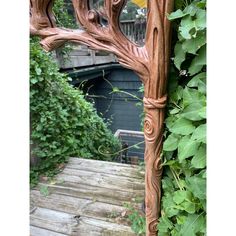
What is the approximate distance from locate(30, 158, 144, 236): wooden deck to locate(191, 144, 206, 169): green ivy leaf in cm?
81

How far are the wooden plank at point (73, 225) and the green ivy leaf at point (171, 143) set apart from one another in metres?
0.67

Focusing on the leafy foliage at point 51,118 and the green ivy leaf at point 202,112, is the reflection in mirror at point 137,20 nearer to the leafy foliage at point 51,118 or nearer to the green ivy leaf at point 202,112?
the green ivy leaf at point 202,112

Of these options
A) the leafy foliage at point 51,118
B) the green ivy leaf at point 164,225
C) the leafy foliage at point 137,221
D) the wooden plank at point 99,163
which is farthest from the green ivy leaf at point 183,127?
the leafy foliage at point 51,118

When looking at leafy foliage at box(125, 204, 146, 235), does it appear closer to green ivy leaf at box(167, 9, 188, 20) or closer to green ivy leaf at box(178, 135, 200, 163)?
green ivy leaf at box(178, 135, 200, 163)

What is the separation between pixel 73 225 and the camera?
1417 mm

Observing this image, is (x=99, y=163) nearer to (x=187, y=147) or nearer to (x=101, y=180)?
(x=101, y=180)

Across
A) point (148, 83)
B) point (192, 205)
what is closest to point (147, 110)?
point (148, 83)

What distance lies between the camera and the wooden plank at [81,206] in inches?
57.9

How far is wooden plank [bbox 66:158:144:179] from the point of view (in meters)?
2.00
